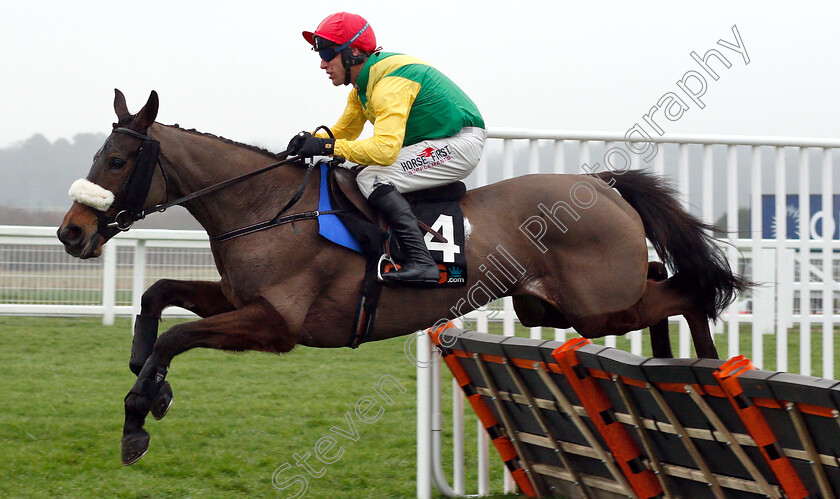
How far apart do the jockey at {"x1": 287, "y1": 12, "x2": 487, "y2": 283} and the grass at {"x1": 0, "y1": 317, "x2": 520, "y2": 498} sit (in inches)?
58.9

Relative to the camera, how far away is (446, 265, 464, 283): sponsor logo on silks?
11.6 ft

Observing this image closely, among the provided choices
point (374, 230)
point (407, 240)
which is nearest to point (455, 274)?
point (407, 240)

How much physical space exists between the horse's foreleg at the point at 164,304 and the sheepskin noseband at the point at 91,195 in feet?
1.54

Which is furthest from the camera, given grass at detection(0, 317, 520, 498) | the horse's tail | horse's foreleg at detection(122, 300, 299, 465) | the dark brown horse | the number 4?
grass at detection(0, 317, 520, 498)

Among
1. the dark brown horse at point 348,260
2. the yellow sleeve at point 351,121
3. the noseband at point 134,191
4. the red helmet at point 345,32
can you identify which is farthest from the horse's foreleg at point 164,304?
the red helmet at point 345,32

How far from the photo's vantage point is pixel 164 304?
3.63m

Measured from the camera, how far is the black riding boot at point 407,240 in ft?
11.2

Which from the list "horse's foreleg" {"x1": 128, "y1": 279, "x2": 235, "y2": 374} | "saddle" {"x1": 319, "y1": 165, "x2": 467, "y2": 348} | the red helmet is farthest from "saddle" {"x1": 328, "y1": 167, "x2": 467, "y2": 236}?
"horse's foreleg" {"x1": 128, "y1": 279, "x2": 235, "y2": 374}

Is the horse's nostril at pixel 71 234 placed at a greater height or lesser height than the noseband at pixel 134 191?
lesser

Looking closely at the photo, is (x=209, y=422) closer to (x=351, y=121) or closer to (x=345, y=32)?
(x=351, y=121)

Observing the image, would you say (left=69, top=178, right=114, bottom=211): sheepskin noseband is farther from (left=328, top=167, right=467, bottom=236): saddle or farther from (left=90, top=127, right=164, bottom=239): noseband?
(left=328, top=167, right=467, bottom=236): saddle

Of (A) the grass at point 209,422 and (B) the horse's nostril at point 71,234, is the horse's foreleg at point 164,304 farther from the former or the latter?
(A) the grass at point 209,422

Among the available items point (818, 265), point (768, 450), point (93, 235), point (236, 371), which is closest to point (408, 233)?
point (93, 235)

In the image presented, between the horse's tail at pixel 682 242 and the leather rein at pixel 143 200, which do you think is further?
the horse's tail at pixel 682 242
